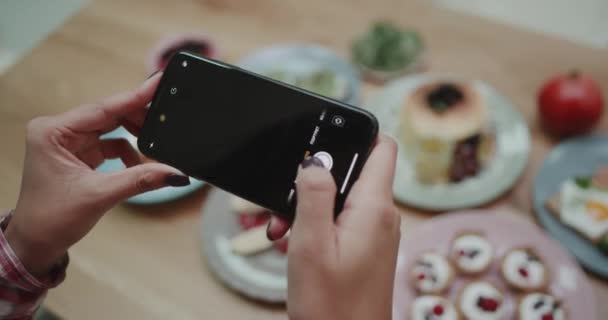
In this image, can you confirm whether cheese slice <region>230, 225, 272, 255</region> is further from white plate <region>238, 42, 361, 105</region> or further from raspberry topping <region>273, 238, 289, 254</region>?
white plate <region>238, 42, 361, 105</region>

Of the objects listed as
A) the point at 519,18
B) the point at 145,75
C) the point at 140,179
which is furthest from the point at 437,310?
the point at 519,18

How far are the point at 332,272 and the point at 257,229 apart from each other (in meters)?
0.45

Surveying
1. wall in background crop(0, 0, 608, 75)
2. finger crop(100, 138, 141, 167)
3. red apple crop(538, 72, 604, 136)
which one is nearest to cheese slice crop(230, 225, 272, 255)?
finger crop(100, 138, 141, 167)

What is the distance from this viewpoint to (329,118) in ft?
1.92

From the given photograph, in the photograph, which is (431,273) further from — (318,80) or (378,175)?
(318,80)

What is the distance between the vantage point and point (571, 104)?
0.92 m

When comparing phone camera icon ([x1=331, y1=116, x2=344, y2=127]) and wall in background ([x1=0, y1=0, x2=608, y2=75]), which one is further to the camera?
wall in background ([x1=0, y1=0, x2=608, y2=75])

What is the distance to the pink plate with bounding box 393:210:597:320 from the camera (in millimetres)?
772

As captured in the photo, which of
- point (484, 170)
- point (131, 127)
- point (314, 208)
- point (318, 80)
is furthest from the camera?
point (318, 80)

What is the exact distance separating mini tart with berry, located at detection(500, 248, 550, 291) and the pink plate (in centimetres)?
1

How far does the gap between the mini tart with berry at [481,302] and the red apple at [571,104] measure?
364 mm

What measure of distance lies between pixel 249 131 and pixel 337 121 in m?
0.12

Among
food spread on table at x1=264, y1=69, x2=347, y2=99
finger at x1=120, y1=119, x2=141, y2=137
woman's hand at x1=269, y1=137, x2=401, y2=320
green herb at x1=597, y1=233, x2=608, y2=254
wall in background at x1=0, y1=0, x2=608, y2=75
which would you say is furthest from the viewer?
wall in background at x1=0, y1=0, x2=608, y2=75

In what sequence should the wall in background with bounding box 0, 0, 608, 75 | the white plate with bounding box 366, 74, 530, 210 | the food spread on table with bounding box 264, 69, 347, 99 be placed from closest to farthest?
the white plate with bounding box 366, 74, 530, 210 < the food spread on table with bounding box 264, 69, 347, 99 < the wall in background with bounding box 0, 0, 608, 75
